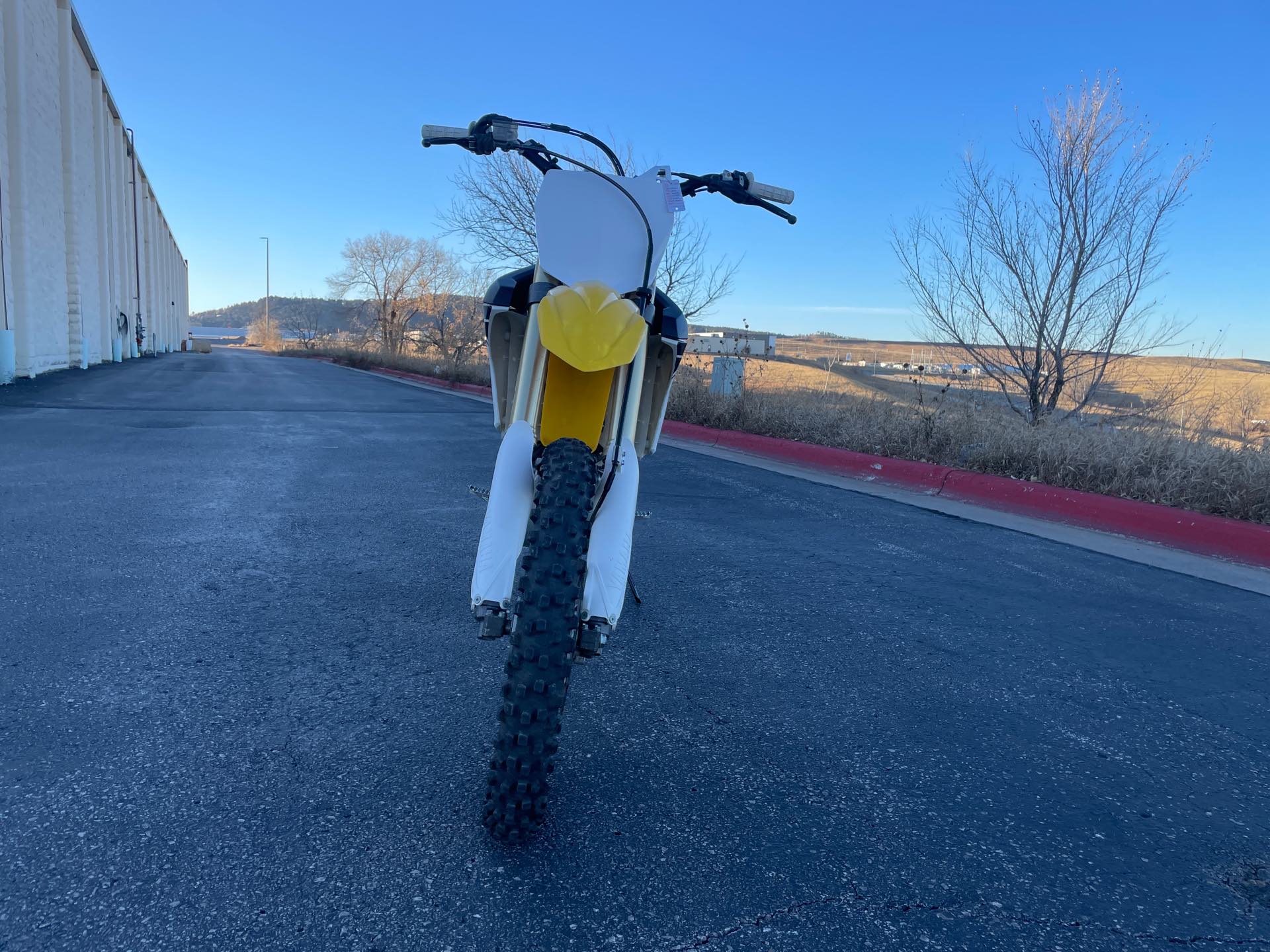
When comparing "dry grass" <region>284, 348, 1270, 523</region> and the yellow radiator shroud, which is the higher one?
the yellow radiator shroud

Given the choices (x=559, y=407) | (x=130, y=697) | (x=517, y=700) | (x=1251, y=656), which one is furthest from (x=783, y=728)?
(x=1251, y=656)

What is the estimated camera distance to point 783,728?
2.74 metres

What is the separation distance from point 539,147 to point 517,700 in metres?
2.24

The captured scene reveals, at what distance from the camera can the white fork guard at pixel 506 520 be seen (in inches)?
88.7

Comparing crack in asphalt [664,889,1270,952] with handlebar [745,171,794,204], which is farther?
handlebar [745,171,794,204]

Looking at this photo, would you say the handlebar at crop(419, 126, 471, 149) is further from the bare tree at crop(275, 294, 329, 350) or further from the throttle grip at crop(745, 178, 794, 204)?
the bare tree at crop(275, 294, 329, 350)

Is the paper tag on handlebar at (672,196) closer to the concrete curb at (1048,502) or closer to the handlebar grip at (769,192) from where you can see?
the handlebar grip at (769,192)

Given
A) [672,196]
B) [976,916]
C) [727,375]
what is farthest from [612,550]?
[727,375]

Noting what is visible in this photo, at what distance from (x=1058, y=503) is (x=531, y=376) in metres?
5.55

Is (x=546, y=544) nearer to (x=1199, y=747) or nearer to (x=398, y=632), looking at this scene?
(x=398, y=632)

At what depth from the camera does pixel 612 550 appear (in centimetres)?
231

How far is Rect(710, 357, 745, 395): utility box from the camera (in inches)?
460

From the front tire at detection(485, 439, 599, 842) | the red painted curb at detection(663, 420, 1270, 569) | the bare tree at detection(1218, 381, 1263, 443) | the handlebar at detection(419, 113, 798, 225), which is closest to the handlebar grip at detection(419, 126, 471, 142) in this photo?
the handlebar at detection(419, 113, 798, 225)

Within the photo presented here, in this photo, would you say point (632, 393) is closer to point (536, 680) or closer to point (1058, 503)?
point (536, 680)
